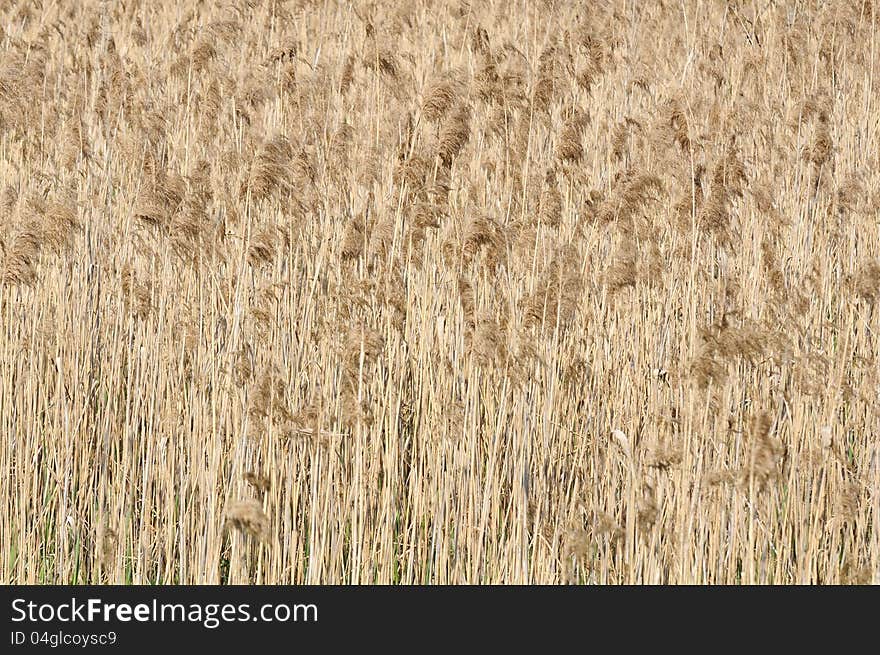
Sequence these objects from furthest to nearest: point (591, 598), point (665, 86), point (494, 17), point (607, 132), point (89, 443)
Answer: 1. point (494, 17)
2. point (665, 86)
3. point (607, 132)
4. point (89, 443)
5. point (591, 598)

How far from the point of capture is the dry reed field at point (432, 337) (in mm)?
2809

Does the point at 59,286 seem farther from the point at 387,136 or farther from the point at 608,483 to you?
the point at 608,483

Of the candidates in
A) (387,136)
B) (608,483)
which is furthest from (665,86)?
(608,483)

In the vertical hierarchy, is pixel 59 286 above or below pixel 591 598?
above

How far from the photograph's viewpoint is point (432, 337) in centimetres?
346

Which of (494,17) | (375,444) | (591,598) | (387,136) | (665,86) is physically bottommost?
(591,598)

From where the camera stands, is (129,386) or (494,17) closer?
(129,386)

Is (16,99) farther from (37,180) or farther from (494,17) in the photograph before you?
(494,17)

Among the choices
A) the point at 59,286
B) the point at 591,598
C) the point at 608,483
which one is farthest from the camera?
the point at 59,286

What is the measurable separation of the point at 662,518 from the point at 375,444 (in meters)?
0.78

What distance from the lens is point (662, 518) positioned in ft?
9.05

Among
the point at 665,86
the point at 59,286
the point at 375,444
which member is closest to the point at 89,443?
the point at 59,286

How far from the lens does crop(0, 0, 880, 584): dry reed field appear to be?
281 cm

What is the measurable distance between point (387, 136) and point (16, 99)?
4.66 feet
